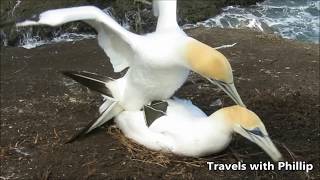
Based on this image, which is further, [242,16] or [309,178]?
[242,16]

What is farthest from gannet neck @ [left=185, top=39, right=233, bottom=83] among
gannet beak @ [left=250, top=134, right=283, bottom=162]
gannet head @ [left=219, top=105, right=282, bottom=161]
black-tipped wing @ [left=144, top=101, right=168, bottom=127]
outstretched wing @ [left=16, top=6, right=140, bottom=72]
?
black-tipped wing @ [left=144, top=101, right=168, bottom=127]

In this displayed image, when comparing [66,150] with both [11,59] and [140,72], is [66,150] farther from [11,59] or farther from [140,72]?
[11,59]

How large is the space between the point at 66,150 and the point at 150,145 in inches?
25.6

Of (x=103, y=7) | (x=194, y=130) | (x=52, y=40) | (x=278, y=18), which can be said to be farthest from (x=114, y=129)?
(x=278, y=18)

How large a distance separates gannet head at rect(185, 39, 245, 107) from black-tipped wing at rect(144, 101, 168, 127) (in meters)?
0.62

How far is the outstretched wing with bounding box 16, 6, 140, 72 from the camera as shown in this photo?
4172mm

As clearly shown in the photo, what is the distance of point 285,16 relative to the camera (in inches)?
410

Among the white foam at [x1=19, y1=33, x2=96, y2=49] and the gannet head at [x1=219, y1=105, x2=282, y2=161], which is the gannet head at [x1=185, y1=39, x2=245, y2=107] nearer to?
the gannet head at [x1=219, y1=105, x2=282, y2=161]

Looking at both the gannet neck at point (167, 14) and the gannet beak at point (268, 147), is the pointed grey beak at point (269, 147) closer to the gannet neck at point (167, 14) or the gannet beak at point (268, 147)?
the gannet beak at point (268, 147)

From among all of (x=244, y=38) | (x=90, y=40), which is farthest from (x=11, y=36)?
(x=244, y=38)

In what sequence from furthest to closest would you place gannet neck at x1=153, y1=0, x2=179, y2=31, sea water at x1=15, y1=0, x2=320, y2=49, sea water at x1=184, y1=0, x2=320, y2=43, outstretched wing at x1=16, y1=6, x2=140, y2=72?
sea water at x1=184, y1=0, x2=320, y2=43 < sea water at x1=15, y1=0, x2=320, y2=49 < gannet neck at x1=153, y1=0, x2=179, y2=31 < outstretched wing at x1=16, y1=6, x2=140, y2=72

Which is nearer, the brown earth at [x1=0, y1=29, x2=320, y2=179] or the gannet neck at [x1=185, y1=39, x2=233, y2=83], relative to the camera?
the gannet neck at [x1=185, y1=39, x2=233, y2=83]

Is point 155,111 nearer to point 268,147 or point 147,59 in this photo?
point 147,59

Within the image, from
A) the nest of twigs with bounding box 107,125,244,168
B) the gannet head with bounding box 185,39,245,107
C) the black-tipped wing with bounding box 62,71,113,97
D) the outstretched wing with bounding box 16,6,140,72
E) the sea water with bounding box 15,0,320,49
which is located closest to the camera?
the gannet head with bounding box 185,39,245,107
